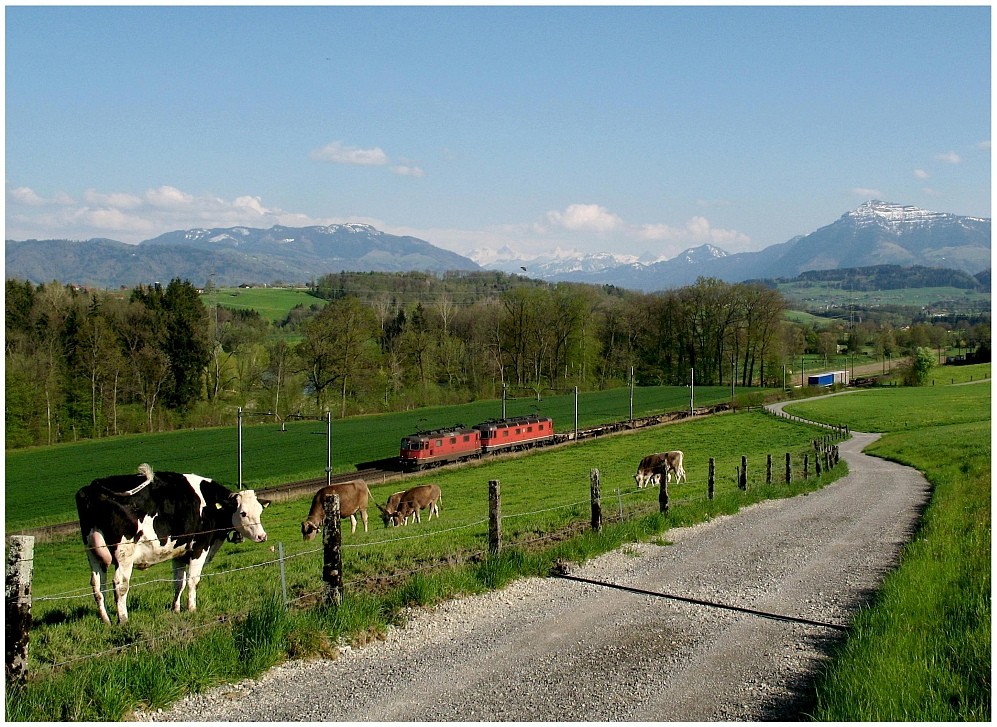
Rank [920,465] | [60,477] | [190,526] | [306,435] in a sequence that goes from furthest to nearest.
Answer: [306,435] < [60,477] < [920,465] < [190,526]

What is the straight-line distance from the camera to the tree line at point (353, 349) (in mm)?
61812

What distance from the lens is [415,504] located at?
86.8 feet

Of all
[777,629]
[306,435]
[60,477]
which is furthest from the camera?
[306,435]

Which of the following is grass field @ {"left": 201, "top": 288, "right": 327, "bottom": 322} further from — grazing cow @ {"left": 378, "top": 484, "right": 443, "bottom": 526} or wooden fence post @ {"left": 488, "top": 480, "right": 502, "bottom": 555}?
wooden fence post @ {"left": 488, "top": 480, "right": 502, "bottom": 555}

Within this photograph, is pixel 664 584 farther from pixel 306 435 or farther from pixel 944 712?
pixel 306 435

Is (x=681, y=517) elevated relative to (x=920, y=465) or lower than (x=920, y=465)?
elevated

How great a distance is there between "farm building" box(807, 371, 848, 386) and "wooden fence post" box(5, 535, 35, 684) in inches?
4313

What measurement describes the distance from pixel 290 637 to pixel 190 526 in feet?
8.02

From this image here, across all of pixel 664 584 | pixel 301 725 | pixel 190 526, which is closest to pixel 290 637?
pixel 301 725

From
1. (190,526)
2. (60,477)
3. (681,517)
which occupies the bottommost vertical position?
(60,477)

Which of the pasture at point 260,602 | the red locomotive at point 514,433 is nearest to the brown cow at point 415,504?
the pasture at point 260,602

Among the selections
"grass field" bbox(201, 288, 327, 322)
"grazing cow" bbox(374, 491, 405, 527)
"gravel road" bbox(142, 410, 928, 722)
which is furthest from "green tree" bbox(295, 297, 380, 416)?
"gravel road" bbox(142, 410, 928, 722)

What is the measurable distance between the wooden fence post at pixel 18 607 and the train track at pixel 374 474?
2082 cm

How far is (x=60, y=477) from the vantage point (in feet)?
147
